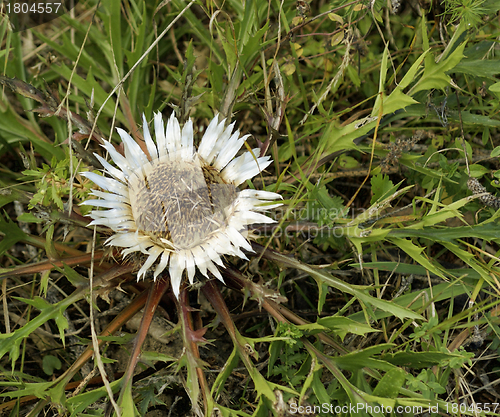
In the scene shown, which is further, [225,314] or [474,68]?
[474,68]

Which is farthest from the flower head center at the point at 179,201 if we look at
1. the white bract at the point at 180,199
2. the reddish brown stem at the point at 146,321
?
the reddish brown stem at the point at 146,321

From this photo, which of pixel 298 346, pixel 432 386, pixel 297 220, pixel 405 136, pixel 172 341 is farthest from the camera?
pixel 405 136

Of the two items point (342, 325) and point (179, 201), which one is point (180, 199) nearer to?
point (179, 201)

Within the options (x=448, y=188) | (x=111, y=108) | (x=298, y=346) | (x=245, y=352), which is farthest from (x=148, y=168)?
(x=448, y=188)

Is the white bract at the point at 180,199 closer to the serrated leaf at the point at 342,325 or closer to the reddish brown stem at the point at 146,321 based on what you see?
the reddish brown stem at the point at 146,321

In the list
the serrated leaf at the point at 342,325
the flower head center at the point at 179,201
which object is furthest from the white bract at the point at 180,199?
the serrated leaf at the point at 342,325

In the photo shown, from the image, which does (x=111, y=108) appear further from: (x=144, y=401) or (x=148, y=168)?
(x=144, y=401)

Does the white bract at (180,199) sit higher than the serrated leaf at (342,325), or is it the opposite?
the white bract at (180,199)

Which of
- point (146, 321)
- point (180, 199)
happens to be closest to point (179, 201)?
point (180, 199)
